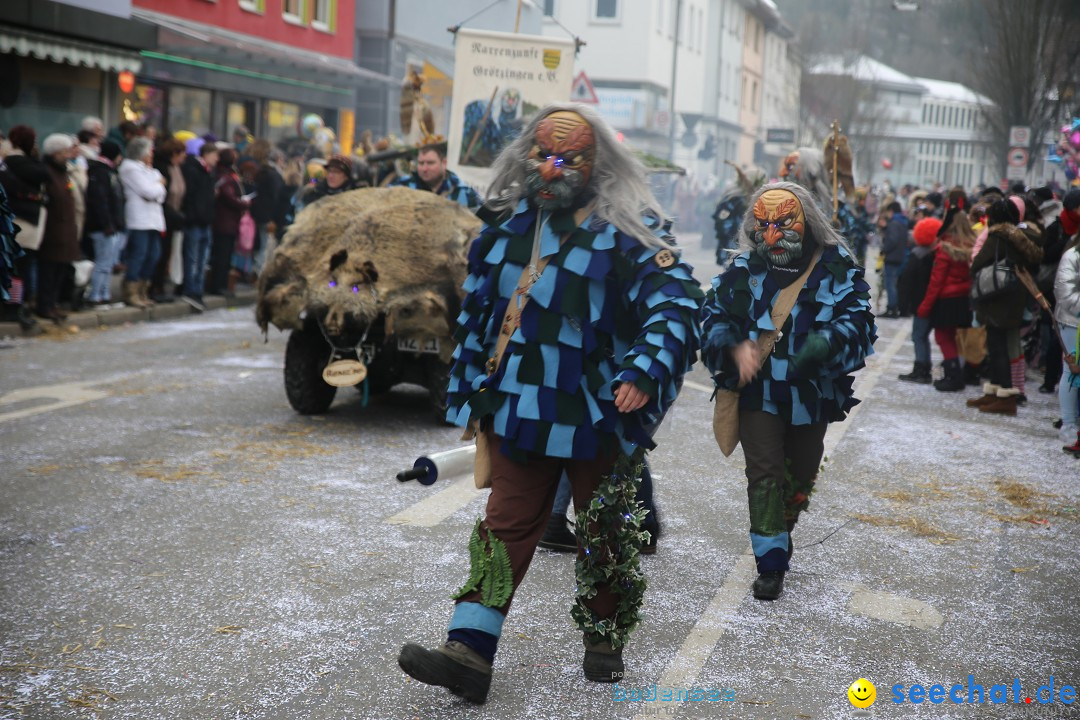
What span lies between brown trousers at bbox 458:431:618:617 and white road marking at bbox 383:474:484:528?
1.90m

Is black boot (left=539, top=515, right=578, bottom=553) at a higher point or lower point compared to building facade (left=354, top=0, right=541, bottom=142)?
lower

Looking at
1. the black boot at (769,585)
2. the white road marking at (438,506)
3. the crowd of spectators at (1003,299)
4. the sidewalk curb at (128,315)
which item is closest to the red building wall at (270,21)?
the sidewalk curb at (128,315)

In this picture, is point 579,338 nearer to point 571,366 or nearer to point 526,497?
point 571,366

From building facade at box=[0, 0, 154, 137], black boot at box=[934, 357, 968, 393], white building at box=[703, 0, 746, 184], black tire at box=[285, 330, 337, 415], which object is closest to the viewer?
black tire at box=[285, 330, 337, 415]

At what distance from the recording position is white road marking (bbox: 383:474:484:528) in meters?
6.03

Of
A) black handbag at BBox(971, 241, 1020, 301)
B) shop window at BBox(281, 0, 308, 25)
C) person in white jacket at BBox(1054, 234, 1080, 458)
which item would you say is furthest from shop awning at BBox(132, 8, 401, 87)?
person in white jacket at BBox(1054, 234, 1080, 458)

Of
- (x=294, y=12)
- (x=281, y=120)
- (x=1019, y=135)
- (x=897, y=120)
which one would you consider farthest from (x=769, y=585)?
(x=897, y=120)

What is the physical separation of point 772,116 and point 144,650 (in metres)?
71.6

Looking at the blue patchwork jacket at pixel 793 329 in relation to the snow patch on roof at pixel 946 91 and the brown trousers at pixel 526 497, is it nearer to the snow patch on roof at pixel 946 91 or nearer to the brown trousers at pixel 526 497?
the brown trousers at pixel 526 497

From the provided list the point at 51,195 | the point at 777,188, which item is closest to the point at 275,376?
the point at 51,195

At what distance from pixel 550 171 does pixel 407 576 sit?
2.05 metres

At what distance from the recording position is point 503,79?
12.2m

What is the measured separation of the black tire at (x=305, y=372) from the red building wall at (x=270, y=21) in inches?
592

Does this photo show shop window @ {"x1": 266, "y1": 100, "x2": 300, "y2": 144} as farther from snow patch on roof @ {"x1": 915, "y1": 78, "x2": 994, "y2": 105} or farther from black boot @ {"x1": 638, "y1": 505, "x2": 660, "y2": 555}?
snow patch on roof @ {"x1": 915, "y1": 78, "x2": 994, "y2": 105}
